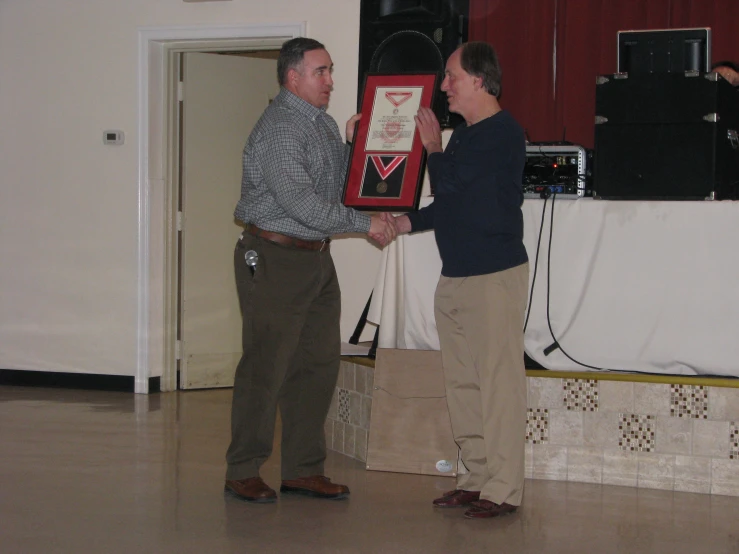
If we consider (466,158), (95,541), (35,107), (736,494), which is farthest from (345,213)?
(35,107)

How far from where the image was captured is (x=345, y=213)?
3.42 m

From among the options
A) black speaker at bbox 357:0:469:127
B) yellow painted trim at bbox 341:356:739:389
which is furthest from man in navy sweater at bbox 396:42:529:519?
black speaker at bbox 357:0:469:127

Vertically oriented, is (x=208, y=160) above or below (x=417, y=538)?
above

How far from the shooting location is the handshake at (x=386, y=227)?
3.54m

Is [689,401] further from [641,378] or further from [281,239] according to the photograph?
[281,239]

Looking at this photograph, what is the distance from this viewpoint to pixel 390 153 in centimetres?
370

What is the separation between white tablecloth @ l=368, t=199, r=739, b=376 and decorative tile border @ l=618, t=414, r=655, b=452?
0.63 feet

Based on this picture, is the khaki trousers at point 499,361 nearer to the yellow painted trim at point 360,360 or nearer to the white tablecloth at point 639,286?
the white tablecloth at point 639,286

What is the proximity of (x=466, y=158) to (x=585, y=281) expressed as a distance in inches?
36.4

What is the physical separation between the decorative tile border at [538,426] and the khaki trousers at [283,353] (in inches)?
35.2

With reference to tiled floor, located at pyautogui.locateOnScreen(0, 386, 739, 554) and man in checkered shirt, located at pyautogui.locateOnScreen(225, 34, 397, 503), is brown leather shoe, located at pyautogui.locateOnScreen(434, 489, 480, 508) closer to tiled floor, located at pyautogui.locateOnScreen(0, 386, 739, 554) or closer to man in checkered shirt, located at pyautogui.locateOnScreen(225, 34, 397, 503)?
tiled floor, located at pyautogui.locateOnScreen(0, 386, 739, 554)

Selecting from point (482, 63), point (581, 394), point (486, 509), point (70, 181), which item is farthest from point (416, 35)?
point (70, 181)

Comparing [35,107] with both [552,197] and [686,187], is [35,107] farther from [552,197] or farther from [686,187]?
[686,187]

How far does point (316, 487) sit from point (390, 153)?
1.24 metres
